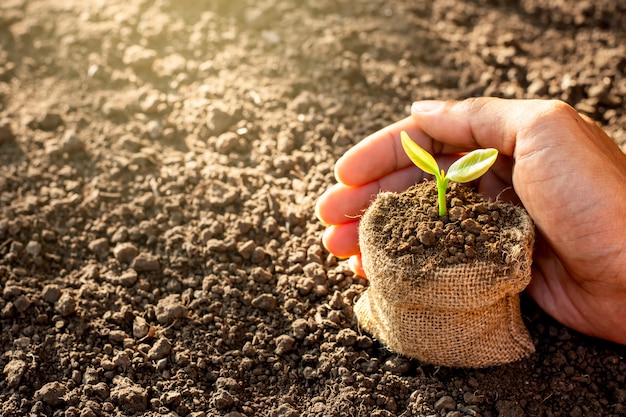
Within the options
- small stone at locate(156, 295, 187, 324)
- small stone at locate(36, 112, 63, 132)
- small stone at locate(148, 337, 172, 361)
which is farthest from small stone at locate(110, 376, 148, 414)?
small stone at locate(36, 112, 63, 132)

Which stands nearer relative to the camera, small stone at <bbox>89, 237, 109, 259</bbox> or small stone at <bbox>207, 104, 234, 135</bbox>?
small stone at <bbox>89, 237, 109, 259</bbox>

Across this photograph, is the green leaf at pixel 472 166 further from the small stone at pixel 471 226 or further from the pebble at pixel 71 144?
the pebble at pixel 71 144

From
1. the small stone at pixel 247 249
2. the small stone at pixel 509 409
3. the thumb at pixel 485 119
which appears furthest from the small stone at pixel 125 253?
the small stone at pixel 509 409

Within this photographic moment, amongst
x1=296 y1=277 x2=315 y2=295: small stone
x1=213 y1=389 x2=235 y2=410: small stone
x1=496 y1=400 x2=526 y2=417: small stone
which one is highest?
x1=296 y1=277 x2=315 y2=295: small stone

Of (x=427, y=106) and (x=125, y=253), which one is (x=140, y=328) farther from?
(x=427, y=106)

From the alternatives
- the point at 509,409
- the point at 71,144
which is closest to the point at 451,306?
the point at 509,409

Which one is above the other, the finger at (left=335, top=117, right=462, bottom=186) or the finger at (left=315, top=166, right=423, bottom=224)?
the finger at (left=335, top=117, right=462, bottom=186)

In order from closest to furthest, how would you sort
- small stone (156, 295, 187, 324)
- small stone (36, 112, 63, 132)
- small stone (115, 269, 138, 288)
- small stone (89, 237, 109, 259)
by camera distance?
small stone (156, 295, 187, 324) → small stone (115, 269, 138, 288) → small stone (89, 237, 109, 259) → small stone (36, 112, 63, 132)

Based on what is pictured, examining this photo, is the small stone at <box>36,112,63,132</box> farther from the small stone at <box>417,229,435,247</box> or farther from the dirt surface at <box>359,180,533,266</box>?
the small stone at <box>417,229,435,247</box>
